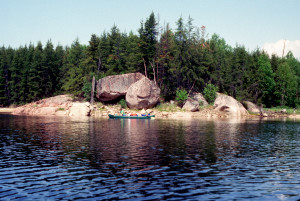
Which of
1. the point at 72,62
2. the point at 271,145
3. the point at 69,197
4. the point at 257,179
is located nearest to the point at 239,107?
the point at 271,145

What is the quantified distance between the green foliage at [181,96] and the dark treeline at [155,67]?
3434 millimetres

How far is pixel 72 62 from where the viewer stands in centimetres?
9138

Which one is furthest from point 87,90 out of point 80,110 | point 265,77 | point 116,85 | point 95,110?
point 265,77

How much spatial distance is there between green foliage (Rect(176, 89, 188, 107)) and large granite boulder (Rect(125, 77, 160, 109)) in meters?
5.73

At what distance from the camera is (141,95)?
6738 centimetres

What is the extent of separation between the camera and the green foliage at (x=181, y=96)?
70.1 m

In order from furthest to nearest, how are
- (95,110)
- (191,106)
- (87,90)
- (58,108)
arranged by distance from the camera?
(87,90)
(58,108)
(95,110)
(191,106)

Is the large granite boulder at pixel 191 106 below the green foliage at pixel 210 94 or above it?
below

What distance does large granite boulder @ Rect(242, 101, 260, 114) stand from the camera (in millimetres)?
77850

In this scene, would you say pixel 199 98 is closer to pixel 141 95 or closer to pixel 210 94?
pixel 210 94

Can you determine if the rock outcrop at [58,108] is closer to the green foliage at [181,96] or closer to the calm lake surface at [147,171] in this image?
the green foliage at [181,96]

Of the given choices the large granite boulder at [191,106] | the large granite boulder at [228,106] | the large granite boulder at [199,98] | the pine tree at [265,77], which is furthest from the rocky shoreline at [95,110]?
the pine tree at [265,77]

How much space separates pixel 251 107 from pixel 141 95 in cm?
3296

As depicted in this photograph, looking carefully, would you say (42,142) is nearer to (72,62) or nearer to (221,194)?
(221,194)
